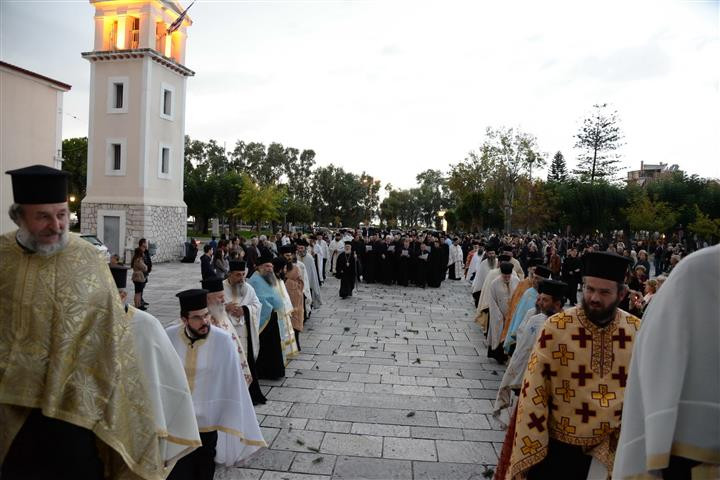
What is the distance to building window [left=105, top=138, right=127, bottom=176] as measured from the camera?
26344 millimetres

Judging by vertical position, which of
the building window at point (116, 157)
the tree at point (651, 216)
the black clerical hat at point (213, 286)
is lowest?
the black clerical hat at point (213, 286)

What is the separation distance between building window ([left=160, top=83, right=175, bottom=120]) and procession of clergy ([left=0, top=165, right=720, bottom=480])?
25655mm

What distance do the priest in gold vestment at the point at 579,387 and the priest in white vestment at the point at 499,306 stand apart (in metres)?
5.47

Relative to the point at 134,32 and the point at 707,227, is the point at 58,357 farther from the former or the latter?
the point at 707,227

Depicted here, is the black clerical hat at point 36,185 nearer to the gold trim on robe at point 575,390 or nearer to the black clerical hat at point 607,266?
the gold trim on robe at point 575,390

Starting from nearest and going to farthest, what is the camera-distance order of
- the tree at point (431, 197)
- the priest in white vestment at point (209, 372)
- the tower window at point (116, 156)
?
1. the priest in white vestment at point (209, 372)
2. the tower window at point (116, 156)
3. the tree at point (431, 197)

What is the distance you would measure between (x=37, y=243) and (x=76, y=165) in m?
58.6

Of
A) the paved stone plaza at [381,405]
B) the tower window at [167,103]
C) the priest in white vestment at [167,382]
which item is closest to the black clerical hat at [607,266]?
the paved stone plaza at [381,405]

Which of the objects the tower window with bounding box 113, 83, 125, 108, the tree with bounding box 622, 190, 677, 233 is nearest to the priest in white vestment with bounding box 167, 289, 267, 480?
the tower window with bounding box 113, 83, 125, 108

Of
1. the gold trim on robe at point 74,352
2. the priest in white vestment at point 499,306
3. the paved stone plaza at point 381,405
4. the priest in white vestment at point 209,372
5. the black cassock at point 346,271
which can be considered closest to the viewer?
the gold trim on robe at point 74,352

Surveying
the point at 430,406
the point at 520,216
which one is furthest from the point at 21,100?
the point at 520,216

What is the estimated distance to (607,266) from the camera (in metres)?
3.46

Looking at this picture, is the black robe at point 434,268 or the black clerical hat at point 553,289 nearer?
the black clerical hat at point 553,289

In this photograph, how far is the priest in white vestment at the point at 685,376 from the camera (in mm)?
1765
